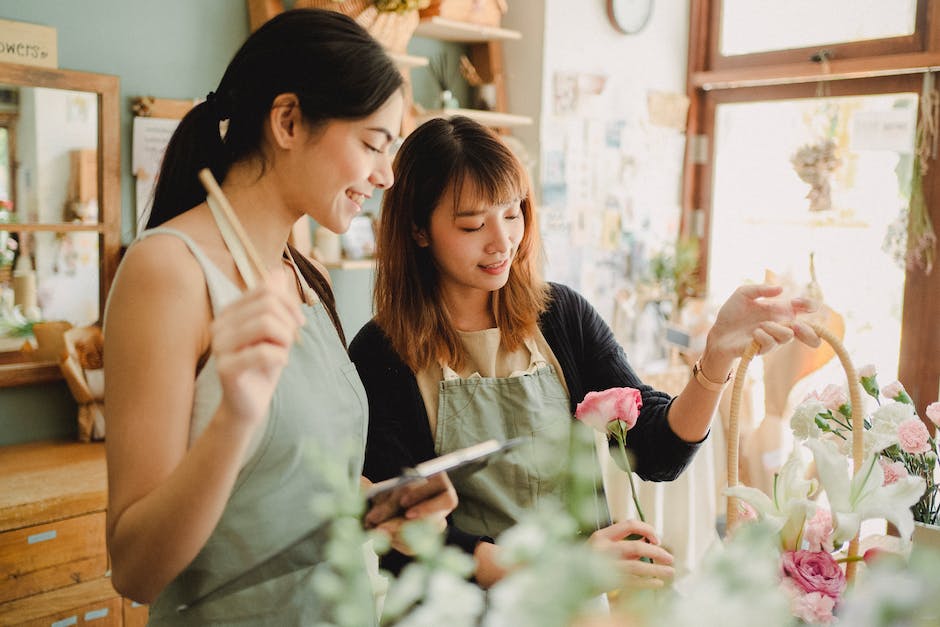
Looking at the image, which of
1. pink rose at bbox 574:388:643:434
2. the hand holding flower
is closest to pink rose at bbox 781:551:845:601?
the hand holding flower

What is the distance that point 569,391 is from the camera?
5.11ft

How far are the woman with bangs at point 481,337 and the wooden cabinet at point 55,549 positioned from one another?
1028 millimetres

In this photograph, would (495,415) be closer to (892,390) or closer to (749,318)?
(749,318)

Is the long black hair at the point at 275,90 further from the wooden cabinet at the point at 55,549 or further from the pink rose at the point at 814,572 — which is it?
the wooden cabinet at the point at 55,549

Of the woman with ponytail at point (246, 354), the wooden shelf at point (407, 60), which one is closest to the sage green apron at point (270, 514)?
the woman with ponytail at point (246, 354)

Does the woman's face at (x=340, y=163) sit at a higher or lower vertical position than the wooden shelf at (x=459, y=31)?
lower

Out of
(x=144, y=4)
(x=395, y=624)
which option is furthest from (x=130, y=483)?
(x=144, y=4)

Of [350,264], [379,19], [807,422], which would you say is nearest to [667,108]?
[379,19]

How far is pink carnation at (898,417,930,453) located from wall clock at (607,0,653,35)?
2549mm

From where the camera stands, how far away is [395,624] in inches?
23.9

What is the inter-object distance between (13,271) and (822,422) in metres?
2.16

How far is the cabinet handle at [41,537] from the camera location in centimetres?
201

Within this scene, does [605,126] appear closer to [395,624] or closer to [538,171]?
[538,171]

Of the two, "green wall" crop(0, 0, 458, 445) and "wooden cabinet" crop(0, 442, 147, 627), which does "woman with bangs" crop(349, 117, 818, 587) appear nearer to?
"wooden cabinet" crop(0, 442, 147, 627)
